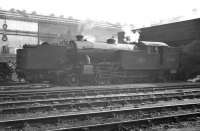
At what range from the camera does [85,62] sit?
1573cm

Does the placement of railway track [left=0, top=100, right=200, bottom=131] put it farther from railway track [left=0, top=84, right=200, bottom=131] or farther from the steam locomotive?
the steam locomotive

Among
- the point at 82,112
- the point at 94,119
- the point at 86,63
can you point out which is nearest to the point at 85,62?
the point at 86,63

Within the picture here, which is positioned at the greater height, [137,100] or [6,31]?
[6,31]

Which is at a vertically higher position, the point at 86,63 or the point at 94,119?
the point at 86,63

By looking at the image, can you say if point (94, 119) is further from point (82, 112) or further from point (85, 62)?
point (85, 62)

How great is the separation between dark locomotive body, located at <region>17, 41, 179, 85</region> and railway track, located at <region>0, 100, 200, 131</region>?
28.3 feet

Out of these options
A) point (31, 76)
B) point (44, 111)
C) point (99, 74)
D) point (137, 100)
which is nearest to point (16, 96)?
point (44, 111)

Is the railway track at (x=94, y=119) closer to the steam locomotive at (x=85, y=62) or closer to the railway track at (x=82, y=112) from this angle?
the railway track at (x=82, y=112)

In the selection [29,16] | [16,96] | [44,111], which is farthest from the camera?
[29,16]

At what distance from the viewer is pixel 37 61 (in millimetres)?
15836

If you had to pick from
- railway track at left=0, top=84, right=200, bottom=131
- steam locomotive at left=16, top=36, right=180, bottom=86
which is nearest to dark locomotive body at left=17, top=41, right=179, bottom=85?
steam locomotive at left=16, top=36, right=180, bottom=86

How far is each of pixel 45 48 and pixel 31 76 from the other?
68.6 inches

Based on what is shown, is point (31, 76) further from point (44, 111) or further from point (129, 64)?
point (44, 111)

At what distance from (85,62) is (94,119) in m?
9.55
